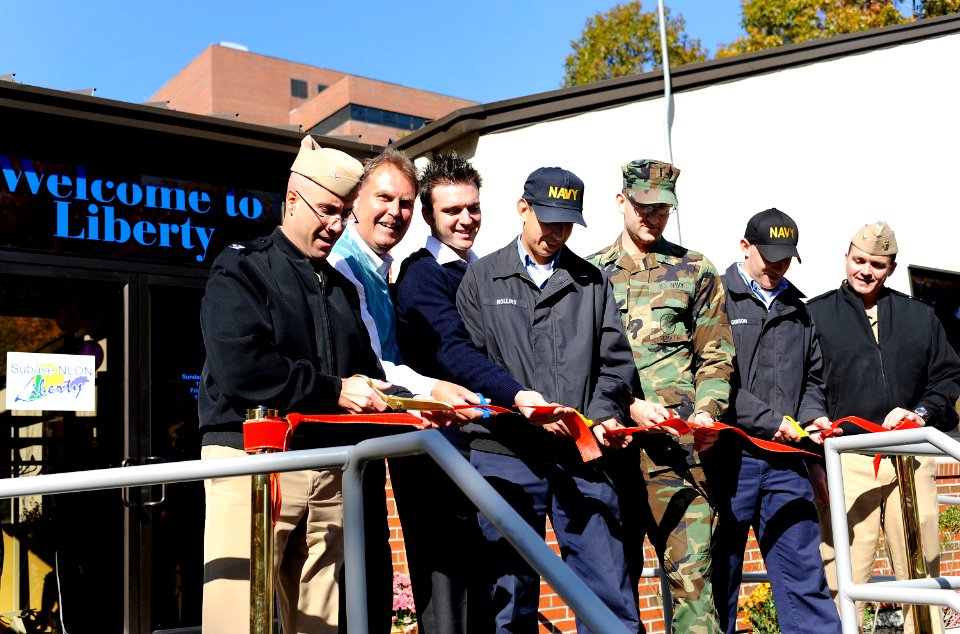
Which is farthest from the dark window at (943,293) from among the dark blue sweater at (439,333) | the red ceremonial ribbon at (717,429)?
the dark blue sweater at (439,333)

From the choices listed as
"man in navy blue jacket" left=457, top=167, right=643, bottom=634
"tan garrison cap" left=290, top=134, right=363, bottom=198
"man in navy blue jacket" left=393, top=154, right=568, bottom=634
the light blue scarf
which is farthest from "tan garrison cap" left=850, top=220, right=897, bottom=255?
"tan garrison cap" left=290, top=134, right=363, bottom=198

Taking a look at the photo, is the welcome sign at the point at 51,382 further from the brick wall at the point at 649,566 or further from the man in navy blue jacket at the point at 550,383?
the man in navy blue jacket at the point at 550,383

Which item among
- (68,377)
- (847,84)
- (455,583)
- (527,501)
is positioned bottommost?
(455,583)

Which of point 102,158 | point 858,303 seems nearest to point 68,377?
point 102,158

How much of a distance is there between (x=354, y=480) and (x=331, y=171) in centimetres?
111

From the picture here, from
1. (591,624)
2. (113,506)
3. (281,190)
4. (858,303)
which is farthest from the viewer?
(281,190)

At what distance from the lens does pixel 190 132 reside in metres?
6.71

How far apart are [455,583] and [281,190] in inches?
178

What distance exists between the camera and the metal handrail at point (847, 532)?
341cm

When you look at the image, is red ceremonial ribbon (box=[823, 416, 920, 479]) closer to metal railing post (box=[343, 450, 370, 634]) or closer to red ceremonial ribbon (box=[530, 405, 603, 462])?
red ceremonial ribbon (box=[530, 405, 603, 462])

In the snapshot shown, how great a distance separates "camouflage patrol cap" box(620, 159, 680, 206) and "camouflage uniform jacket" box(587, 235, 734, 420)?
0.23m

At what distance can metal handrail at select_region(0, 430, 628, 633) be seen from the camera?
1.97 metres

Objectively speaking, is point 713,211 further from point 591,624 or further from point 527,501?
point 591,624

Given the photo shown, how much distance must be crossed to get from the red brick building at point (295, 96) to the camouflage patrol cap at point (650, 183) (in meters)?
45.7
